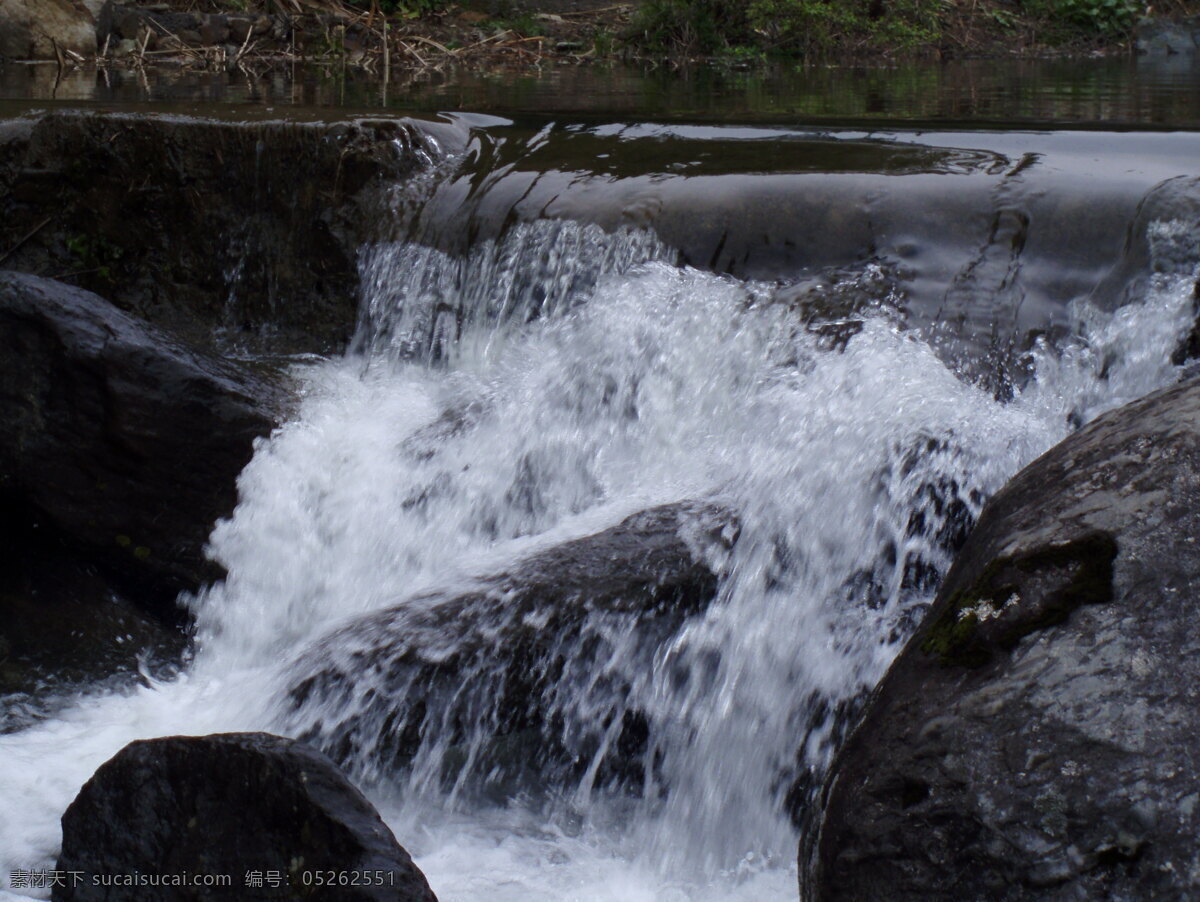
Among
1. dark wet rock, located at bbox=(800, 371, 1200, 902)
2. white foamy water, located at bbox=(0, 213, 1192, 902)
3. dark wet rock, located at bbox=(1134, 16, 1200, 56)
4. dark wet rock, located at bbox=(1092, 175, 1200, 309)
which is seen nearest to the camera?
dark wet rock, located at bbox=(800, 371, 1200, 902)

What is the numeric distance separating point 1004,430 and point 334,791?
207 cm

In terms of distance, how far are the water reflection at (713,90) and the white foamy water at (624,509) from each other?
2.16 m

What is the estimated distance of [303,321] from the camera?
544 cm

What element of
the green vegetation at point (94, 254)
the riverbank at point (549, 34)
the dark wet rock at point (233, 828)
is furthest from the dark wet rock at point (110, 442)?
the riverbank at point (549, 34)

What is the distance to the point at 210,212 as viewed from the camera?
5566 millimetres

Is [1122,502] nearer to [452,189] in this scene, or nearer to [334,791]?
[334,791]

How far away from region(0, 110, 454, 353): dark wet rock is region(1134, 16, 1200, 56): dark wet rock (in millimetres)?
12258

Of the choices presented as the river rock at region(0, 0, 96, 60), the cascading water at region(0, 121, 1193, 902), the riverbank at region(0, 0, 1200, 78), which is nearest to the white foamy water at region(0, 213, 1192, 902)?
the cascading water at region(0, 121, 1193, 902)

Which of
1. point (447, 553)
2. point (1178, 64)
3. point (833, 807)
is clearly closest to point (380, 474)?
point (447, 553)

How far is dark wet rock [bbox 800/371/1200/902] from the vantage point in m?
1.88

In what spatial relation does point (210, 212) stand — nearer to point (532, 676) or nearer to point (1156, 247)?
point (532, 676)

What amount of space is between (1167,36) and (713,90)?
867 cm

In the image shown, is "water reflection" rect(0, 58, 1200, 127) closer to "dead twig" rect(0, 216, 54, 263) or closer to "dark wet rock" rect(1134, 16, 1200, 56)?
"dead twig" rect(0, 216, 54, 263)

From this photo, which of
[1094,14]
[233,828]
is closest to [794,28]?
[1094,14]
